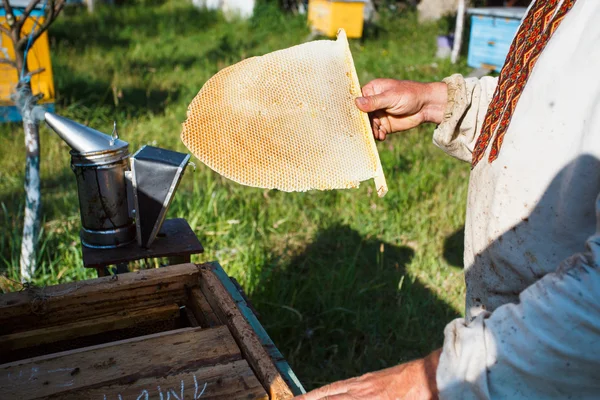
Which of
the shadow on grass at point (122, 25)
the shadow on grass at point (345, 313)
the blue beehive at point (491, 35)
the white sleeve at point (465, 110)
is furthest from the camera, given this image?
the shadow on grass at point (122, 25)

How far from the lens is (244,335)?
54.8 inches

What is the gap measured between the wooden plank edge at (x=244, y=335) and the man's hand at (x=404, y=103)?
713mm

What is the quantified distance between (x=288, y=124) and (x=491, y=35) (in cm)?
628

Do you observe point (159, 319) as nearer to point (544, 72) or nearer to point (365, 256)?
point (544, 72)

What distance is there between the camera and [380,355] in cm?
280

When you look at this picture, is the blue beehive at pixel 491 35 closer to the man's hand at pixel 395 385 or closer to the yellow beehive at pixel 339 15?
the yellow beehive at pixel 339 15

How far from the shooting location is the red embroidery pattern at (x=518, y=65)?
1.36 m

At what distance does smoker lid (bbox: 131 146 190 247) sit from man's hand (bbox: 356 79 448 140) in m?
0.63

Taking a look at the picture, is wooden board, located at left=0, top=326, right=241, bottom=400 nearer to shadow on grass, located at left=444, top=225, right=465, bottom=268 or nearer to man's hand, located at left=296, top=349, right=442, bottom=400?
man's hand, located at left=296, top=349, right=442, bottom=400

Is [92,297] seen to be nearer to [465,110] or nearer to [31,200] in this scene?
[465,110]

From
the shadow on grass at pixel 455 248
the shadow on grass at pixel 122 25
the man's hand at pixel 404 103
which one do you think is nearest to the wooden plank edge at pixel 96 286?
the man's hand at pixel 404 103

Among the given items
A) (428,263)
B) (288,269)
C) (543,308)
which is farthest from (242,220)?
(543,308)

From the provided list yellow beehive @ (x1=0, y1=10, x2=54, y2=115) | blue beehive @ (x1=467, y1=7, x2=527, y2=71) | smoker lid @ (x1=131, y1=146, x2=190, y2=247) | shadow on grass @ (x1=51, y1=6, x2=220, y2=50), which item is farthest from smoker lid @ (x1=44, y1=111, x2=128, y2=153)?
shadow on grass @ (x1=51, y1=6, x2=220, y2=50)

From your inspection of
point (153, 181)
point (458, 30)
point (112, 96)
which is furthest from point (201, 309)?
point (458, 30)
